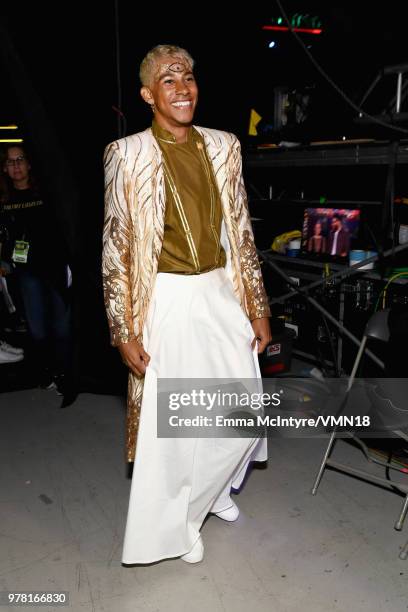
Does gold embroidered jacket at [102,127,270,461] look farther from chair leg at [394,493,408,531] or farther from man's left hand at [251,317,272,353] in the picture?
chair leg at [394,493,408,531]

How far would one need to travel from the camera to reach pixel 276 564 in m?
2.23

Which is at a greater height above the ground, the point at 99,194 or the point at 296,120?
the point at 296,120

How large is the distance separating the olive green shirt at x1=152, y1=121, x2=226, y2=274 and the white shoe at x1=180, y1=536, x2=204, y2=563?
1.04 m

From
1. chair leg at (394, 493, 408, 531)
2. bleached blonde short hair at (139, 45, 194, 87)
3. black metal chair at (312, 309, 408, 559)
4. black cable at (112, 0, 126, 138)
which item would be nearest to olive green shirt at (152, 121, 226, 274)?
bleached blonde short hair at (139, 45, 194, 87)

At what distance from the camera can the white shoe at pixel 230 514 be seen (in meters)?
Result: 2.51

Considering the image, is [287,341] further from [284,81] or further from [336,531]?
[284,81]

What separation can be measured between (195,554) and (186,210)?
1289mm

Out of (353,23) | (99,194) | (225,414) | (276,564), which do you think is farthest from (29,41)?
(276,564)

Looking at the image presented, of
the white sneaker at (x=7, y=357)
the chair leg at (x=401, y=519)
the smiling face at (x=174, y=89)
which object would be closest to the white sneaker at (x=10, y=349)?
the white sneaker at (x=7, y=357)

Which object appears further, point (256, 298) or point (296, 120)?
point (296, 120)

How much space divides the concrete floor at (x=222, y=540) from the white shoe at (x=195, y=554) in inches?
1.0

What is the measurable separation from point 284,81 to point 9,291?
2903mm

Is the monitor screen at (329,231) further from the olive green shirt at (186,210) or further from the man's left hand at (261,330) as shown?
the olive green shirt at (186,210)

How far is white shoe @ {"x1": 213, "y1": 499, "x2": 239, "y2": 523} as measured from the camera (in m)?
2.51
